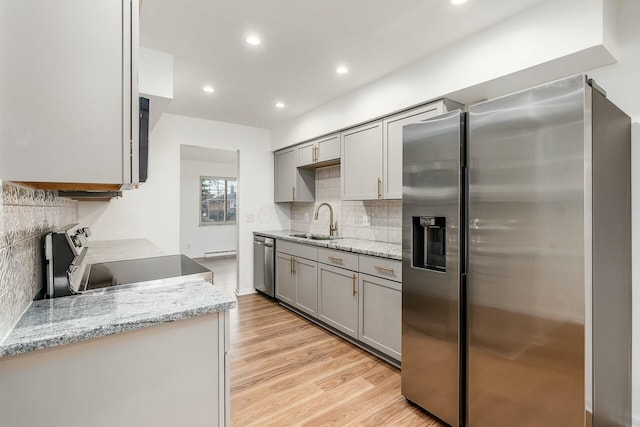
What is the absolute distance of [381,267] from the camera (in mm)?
2561

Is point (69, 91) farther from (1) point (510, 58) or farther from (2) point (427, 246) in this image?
(1) point (510, 58)

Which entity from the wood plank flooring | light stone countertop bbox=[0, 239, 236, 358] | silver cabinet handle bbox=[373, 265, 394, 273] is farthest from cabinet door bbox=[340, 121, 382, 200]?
light stone countertop bbox=[0, 239, 236, 358]

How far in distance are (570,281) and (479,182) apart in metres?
0.59

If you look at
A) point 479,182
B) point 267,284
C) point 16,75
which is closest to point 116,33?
point 16,75

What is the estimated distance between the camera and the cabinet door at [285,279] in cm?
379

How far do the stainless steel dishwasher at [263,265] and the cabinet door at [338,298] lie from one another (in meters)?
1.11

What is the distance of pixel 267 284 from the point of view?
4.28 m

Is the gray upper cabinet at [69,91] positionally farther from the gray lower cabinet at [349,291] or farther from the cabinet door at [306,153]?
the cabinet door at [306,153]

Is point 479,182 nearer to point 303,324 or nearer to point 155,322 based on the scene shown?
point 155,322

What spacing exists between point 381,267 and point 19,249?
2165 millimetres

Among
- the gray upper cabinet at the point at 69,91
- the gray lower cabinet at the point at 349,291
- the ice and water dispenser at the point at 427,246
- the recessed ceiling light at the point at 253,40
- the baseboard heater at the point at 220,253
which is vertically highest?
the recessed ceiling light at the point at 253,40

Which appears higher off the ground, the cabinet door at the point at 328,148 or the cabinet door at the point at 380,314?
the cabinet door at the point at 328,148

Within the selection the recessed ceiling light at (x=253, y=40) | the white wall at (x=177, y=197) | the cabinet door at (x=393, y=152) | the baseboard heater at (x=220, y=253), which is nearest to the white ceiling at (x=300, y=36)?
the recessed ceiling light at (x=253, y=40)

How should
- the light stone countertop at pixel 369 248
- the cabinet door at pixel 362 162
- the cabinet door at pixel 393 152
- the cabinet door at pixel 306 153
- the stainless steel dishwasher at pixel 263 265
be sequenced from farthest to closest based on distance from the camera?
the stainless steel dishwasher at pixel 263 265, the cabinet door at pixel 306 153, the cabinet door at pixel 362 162, the cabinet door at pixel 393 152, the light stone countertop at pixel 369 248
